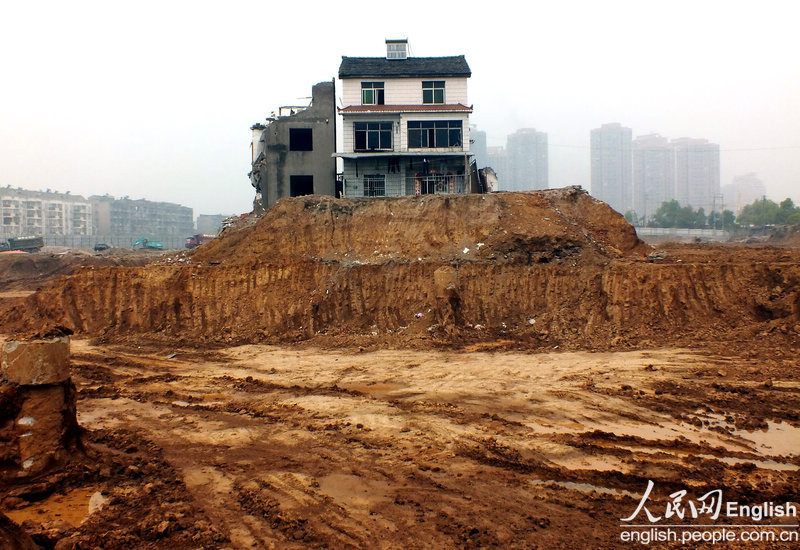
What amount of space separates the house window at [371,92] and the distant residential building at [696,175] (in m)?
115

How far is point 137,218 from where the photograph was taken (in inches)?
4646

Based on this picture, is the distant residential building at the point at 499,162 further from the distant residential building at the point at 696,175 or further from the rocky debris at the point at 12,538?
the rocky debris at the point at 12,538

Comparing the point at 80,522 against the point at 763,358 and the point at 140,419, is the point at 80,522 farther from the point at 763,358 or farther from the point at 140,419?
the point at 763,358

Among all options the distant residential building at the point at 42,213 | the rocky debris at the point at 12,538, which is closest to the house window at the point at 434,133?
the rocky debris at the point at 12,538

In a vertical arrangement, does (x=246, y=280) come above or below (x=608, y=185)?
below

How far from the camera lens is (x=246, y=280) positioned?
787 inches

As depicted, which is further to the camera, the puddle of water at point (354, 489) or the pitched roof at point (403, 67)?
the pitched roof at point (403, 67)

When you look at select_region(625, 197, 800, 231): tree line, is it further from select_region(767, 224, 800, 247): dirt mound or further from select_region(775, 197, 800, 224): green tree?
select_region(767, 224, 800, 247): dirt mound

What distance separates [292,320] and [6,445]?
39.3ft

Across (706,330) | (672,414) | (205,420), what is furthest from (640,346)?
(205,420)

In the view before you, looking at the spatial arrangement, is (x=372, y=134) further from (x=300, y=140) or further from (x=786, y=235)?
(x=786, y=235)

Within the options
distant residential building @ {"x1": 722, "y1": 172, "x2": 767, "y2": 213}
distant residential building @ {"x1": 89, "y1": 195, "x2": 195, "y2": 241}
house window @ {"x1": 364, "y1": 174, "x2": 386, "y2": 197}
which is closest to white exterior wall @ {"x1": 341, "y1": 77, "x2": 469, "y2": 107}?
house window @ {"x1": 364, "y1": 174, "x2": 386, "y2": 197}

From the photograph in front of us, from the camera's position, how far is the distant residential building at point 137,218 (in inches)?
4380

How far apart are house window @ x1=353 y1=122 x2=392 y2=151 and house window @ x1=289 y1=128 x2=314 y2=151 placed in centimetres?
262
